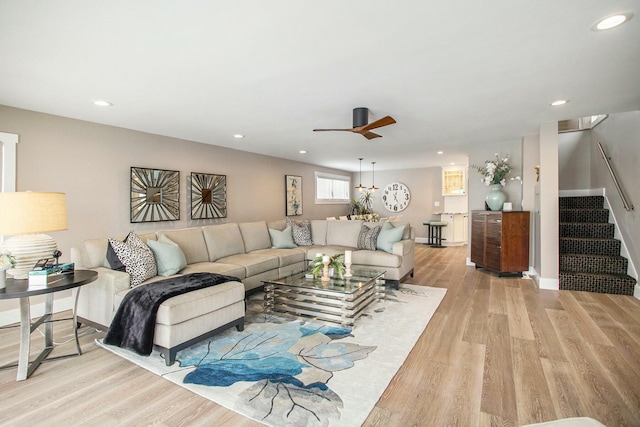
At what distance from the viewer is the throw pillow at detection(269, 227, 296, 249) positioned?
17.7 feet

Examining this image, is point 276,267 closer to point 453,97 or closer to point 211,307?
point 211,307

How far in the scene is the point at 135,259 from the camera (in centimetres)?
309

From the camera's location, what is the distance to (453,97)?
3.37 m

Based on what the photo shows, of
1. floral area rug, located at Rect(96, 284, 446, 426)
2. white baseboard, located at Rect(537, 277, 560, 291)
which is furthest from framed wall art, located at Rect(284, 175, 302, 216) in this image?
white baseboard, located at Rect(537, 277, 560, 291)

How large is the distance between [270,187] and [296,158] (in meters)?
1.03

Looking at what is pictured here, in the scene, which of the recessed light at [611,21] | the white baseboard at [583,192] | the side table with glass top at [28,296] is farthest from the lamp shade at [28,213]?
the white baseboard at [583,192]

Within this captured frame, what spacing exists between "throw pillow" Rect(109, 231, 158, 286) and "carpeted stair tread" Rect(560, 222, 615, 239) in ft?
19.7

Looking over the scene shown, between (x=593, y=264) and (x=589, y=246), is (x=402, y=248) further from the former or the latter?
(x=589, y=246)

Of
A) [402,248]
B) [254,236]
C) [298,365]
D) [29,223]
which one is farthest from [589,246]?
[29,223]

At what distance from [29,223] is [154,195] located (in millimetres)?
2357

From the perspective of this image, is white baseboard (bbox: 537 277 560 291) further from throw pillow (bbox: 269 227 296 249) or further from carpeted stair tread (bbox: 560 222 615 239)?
throw pillow (bbox: 269 227 296 249)

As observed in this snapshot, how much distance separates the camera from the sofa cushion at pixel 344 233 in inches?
220

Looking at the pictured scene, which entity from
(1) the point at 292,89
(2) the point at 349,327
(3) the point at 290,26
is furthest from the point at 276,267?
(3) the point at 290,26

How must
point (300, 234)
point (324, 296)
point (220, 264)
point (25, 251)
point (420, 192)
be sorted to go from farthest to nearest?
point (420, 192)
point (300, 234)
point (220, 264)
point (324, 296)
point (25, 251)
